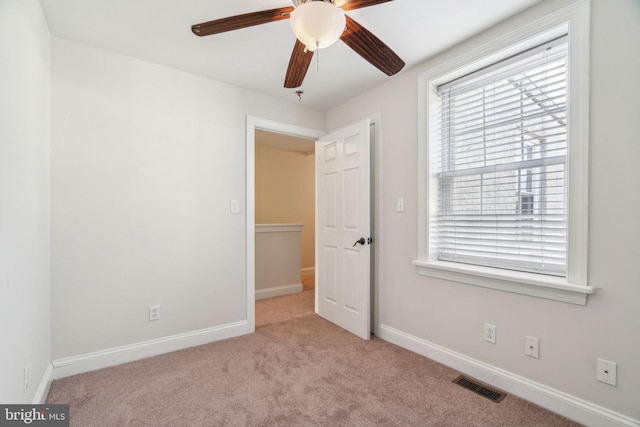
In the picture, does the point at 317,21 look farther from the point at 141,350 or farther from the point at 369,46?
the point at 141,350

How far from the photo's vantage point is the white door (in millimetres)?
2785

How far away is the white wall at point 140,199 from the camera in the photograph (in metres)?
2.15

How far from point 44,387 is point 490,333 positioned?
286 centimetres

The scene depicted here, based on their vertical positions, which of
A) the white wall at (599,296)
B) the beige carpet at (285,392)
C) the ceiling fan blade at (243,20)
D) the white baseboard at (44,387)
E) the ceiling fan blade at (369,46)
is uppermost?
the ceiling fan blade at (243,20)

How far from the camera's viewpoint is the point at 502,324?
1973 mm

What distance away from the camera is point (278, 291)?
4.34 meters

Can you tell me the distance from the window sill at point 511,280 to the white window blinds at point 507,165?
0.10m

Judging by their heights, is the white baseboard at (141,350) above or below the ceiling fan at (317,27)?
below

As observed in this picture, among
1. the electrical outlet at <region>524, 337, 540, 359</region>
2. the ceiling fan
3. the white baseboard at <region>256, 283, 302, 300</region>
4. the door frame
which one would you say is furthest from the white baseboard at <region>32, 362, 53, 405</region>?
the electrical outlet at <region>524, 337, 540, 359</region>

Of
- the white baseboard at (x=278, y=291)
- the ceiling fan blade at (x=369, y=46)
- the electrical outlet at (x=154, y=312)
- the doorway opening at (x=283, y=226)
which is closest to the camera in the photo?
the ceiling fan blade at (x=369, y=46)

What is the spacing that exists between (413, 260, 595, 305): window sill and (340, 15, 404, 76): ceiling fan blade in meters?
1.43

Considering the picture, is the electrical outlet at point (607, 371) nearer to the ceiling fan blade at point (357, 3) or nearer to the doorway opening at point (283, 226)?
the ceiling fan blade at point (357, 3)

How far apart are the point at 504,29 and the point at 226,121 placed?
7.47 feet

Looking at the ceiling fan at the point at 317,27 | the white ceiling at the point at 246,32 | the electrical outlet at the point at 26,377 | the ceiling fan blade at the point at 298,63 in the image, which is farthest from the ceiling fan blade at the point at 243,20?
the electrical outlet at the point at 26,377
